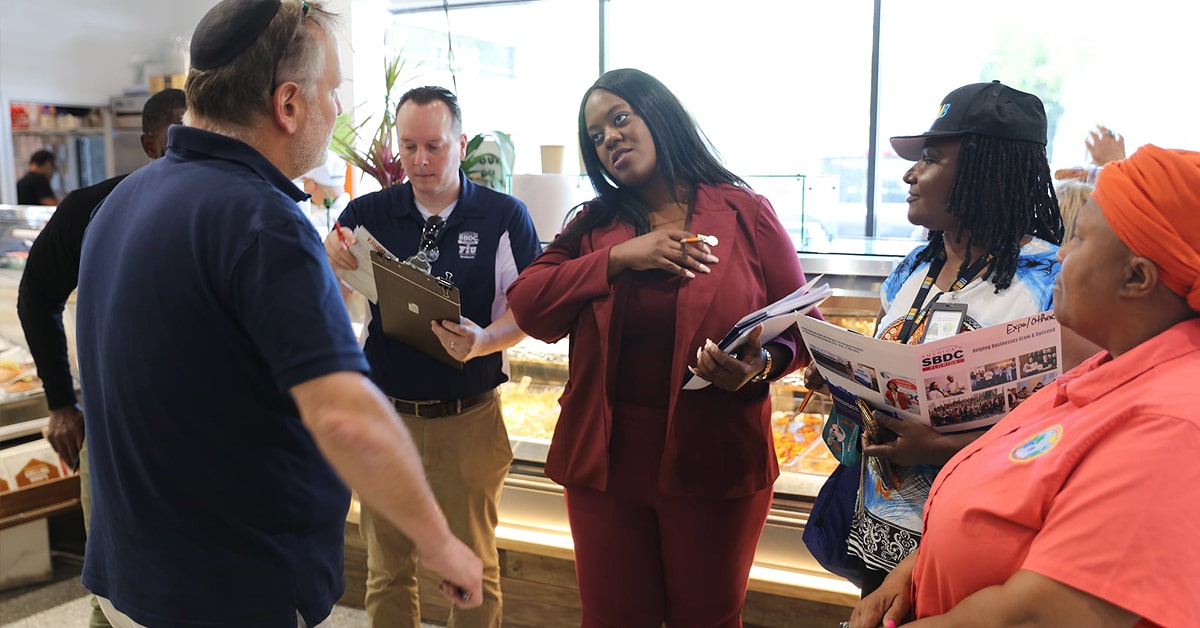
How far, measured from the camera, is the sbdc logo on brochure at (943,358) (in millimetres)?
1469

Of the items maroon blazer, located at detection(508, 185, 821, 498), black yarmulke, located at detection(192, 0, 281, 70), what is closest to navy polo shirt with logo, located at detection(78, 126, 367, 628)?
black yarmulke, located at detection(192, 0, 281, 70)

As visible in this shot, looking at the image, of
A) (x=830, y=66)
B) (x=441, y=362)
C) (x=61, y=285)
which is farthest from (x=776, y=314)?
(x=830, y=66)

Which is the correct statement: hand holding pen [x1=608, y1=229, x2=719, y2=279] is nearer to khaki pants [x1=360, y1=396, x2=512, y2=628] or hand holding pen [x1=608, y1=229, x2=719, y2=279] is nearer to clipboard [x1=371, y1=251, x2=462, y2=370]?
clipboard [x1=371, y1=251, x2=462, y2=370]

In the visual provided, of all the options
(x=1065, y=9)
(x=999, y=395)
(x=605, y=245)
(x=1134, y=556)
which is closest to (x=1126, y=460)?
(x=1134, y=556)

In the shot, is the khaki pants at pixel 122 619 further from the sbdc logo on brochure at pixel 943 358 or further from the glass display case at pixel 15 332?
the glass display case at pixel 15 332

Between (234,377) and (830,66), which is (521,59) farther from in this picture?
(234,377)

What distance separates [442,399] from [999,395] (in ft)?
5.01

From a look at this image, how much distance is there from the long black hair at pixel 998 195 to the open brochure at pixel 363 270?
134cm

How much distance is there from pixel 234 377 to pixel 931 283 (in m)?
1.28

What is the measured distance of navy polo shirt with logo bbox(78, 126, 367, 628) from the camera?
3.97 feet

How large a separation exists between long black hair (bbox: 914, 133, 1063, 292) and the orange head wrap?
1.97ft

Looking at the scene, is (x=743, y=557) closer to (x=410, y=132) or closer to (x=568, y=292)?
(x=568, y=292)

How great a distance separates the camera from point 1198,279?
1.04 metres

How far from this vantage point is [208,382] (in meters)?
1.25
